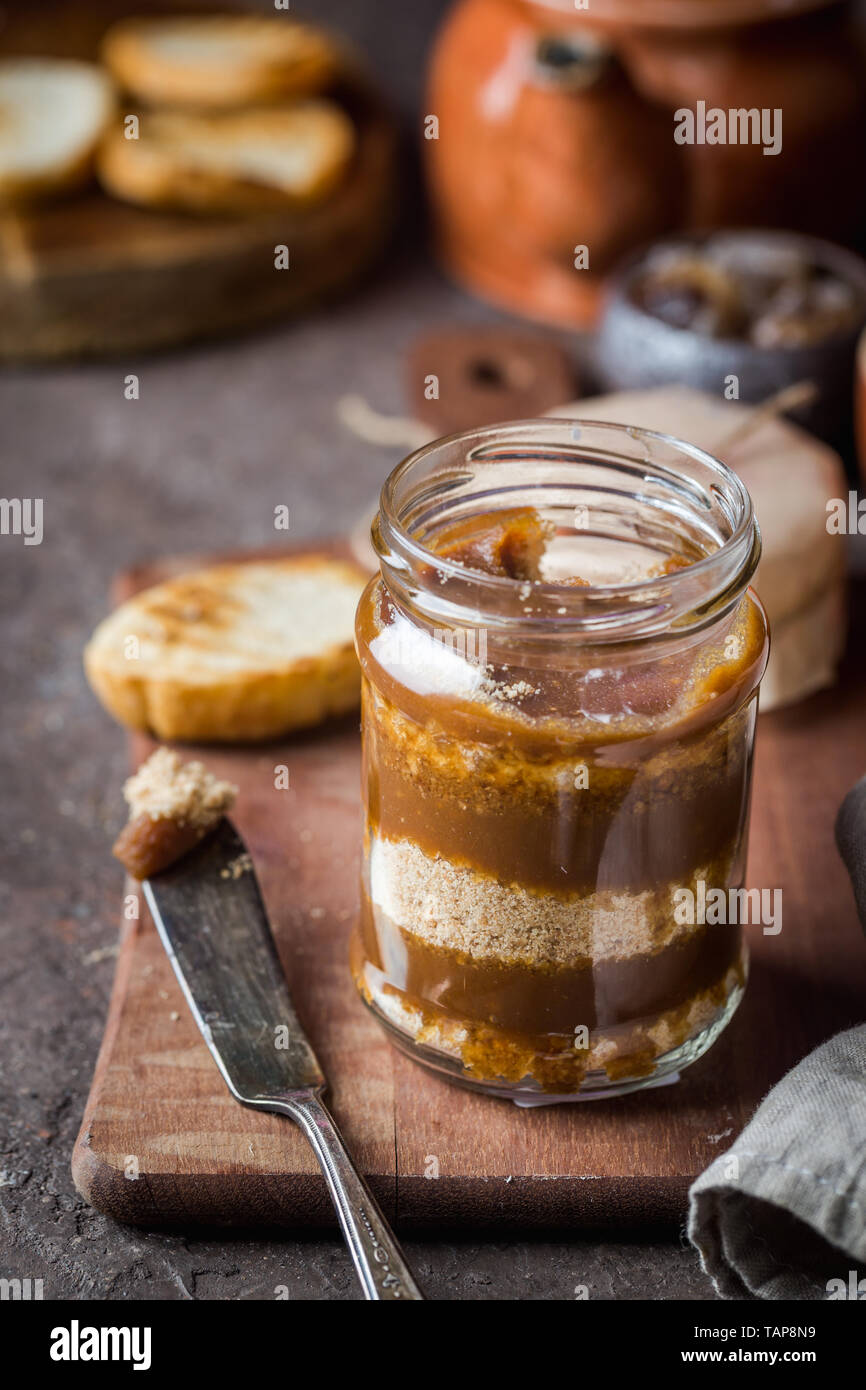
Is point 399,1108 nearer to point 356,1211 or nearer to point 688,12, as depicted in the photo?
point 356,1211

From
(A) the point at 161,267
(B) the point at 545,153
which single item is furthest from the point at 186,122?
(B) the point at 545,153

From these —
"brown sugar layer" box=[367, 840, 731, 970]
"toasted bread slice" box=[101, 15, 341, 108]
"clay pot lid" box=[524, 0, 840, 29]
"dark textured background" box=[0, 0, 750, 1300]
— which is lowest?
"dark textured background" box=[0, 0, 750, 1300]

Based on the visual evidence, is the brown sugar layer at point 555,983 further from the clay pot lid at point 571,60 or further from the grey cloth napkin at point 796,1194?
the clay pot lid at point 571,60

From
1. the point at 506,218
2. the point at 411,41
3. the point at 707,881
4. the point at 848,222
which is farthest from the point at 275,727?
the point at 411,41

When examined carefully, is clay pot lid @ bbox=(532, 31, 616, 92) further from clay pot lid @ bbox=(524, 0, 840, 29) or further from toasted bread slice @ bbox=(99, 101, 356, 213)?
toasted bread slice @ bbox=(99, 101, 356, 213)

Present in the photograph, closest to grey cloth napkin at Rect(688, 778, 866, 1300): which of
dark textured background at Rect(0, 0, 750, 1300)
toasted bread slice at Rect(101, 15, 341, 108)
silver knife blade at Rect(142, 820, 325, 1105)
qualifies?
dark textured background at Rect(0, 0, 750, 1300)

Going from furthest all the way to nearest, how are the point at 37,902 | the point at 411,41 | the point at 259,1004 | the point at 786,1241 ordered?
the point at 411,41 < the point at 37,902 < the point at 259,1004 < the point at 786,1241

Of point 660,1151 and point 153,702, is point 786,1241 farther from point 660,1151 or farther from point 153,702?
point 153,702
